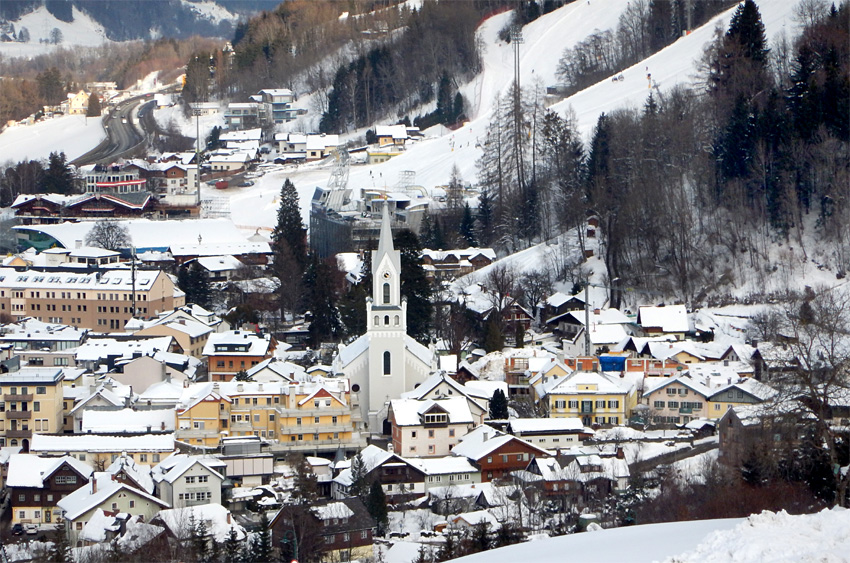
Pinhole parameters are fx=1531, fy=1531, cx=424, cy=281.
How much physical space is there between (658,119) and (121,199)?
68.7 ft

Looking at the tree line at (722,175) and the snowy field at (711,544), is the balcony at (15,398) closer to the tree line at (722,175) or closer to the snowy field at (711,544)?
the tree line at (722,175)

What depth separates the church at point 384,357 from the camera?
27688 mm

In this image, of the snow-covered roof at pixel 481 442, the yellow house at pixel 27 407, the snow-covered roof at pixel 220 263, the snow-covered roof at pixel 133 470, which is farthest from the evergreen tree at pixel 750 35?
the snow-covered roof at pixel 133 470

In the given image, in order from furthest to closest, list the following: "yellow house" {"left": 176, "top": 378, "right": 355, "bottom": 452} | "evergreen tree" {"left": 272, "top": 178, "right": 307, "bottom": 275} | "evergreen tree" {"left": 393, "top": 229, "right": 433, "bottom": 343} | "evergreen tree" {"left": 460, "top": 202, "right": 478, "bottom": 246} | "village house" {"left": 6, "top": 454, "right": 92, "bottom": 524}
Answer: "evergreen tree" {"left": 460, "top": 202, "right": 478, "bottom": 246} → "evergreen tree" {"left": 272, "top": 178, "right": 307, "bottom": 275} → "evergreen tree" {"left": 393, "top": 229, "right": 433, "bottom": 343} → "yellow house" {"left": 176, "top": 378, "right": 355, "bottom": 452} → "village house" {"left": 6, "top": 454, "right": 92, "bottom": 524}

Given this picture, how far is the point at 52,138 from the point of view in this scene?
72.4m

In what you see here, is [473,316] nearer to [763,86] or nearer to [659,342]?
[659,342]

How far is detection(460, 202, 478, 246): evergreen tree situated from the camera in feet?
139

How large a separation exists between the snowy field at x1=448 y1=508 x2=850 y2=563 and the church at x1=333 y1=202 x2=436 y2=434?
17015 mm

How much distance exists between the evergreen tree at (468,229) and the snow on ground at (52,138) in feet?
97.4

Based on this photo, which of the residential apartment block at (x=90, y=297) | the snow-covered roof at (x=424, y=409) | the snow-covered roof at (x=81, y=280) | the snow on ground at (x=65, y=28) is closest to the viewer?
the snow-covered roof at (x=424, y=409)

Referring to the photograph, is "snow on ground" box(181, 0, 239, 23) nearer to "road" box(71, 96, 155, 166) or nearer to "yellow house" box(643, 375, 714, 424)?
"road" box(71, 96, 155, 166)

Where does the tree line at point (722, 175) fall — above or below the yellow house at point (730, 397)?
above

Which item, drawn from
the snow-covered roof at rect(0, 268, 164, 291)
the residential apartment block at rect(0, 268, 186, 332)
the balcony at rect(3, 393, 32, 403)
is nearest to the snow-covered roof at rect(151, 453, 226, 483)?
the balcony at rect(3, 393, 32, 403)

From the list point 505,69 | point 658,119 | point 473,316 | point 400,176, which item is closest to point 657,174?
point 658,119
